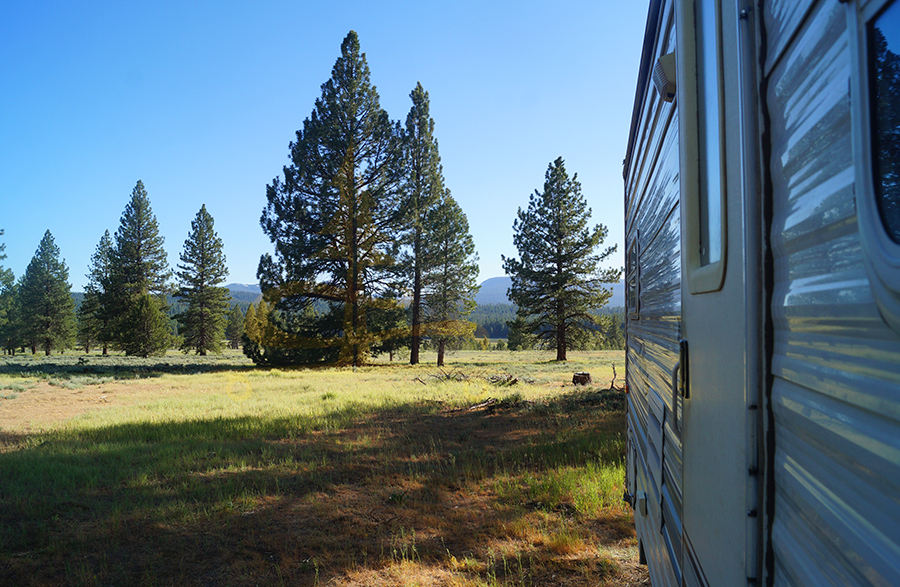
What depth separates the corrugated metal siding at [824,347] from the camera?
0.62 m

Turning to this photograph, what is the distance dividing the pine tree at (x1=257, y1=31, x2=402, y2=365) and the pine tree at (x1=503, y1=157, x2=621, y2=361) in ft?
25.2

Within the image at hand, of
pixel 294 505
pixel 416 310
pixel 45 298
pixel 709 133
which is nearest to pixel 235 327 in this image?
pixel 45 298

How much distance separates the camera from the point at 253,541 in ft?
14.2

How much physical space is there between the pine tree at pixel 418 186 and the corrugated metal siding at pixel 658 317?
2211 cm

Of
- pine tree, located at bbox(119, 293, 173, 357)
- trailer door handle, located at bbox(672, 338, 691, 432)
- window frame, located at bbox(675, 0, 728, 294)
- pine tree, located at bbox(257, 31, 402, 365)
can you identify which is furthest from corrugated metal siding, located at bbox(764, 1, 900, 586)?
pine tree, located at bbox(119, 293, 173, 357)

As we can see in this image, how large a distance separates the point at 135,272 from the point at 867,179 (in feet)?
146

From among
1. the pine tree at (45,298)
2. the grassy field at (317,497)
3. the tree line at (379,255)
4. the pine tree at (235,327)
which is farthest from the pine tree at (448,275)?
the pine tree at (235,327)

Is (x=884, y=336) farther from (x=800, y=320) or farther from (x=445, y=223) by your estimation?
(x=445, y=223)

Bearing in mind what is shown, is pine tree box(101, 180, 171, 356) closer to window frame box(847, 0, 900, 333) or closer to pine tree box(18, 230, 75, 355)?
pine tree box(18, 230, 75, 355)

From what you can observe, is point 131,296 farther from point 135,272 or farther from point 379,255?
point 379,255

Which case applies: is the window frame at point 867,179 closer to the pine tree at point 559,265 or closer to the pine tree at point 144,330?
the pine tree at point 559,265

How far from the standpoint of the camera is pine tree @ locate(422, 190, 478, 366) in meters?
26.4

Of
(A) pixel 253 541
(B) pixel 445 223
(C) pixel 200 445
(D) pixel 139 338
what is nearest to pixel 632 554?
(A) pixel 253 541

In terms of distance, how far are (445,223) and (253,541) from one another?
22.8m
